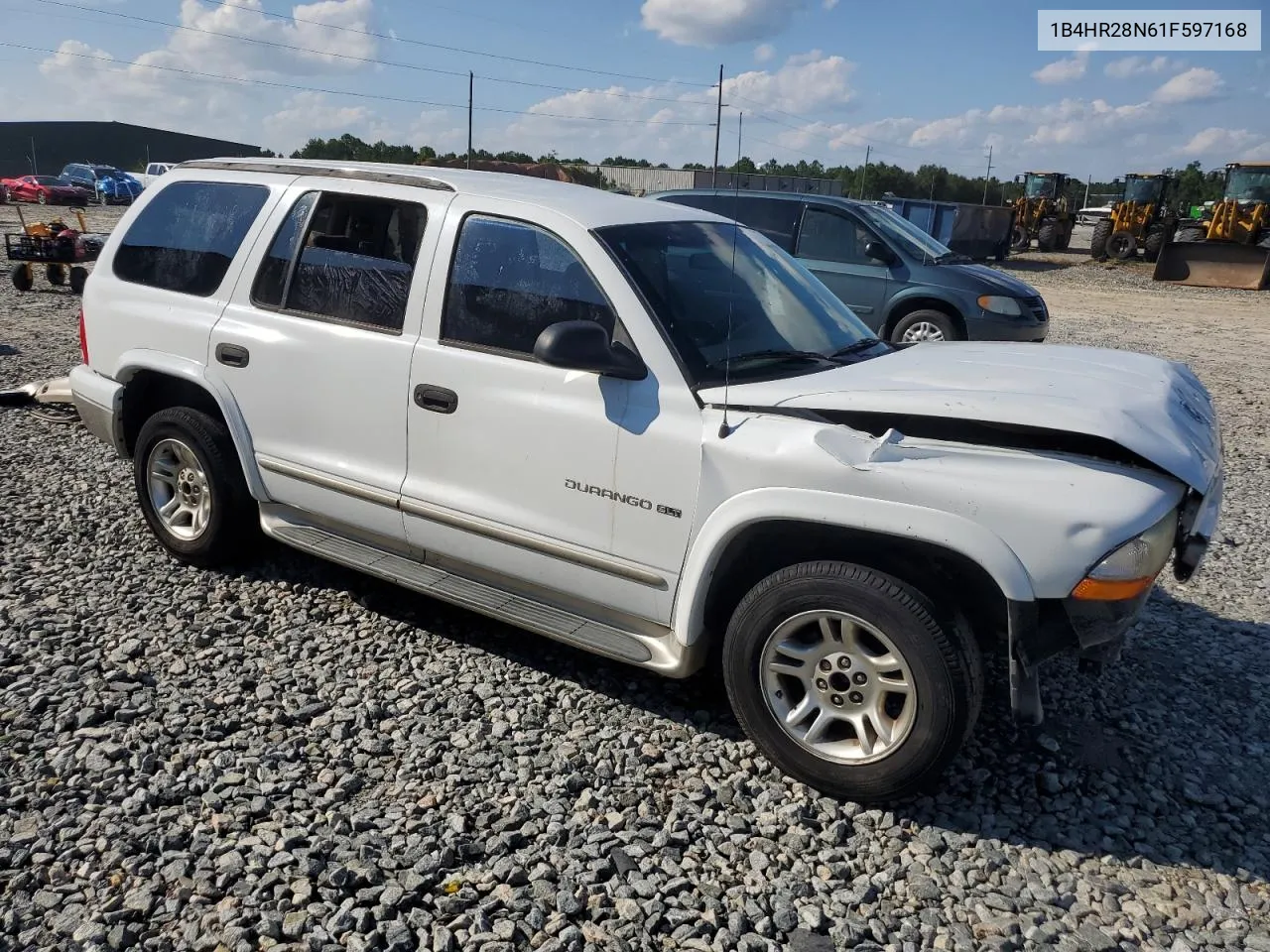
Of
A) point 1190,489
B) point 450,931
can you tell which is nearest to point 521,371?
point 450,931

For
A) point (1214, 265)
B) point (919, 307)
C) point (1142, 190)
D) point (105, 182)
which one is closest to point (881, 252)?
point (919, 307)

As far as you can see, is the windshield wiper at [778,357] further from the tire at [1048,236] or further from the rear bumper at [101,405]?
the tire at [1048,236]

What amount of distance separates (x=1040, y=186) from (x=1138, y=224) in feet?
18.8

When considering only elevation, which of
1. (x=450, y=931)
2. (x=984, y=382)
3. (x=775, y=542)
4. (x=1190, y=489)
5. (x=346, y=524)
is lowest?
(x=450, y=931)

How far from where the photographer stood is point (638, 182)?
4697cm

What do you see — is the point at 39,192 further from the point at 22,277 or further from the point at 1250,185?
the point at 1250,185

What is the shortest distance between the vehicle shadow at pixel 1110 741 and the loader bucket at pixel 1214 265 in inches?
955

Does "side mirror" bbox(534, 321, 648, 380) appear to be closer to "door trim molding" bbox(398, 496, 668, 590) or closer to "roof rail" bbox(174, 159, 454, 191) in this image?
"door trim molding" bbox(398, 496, 668, 590)

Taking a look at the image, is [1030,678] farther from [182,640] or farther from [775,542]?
[182,640]

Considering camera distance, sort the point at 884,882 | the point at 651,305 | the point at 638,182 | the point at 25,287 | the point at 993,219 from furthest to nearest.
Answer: the point at 638,182
the point at 993,219
the point at 25,287
the point at 651,305
the point at 884,882

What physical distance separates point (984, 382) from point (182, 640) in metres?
3.40

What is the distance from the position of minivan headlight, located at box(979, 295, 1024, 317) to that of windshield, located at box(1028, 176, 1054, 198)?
96.2ft

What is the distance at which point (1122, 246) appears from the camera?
31.5 m

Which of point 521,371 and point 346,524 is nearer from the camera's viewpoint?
point 521,371
